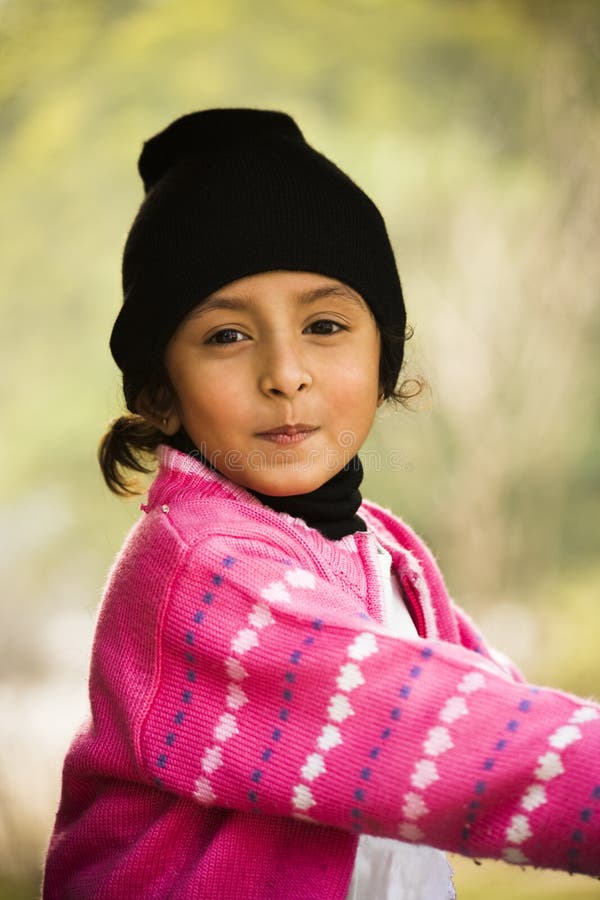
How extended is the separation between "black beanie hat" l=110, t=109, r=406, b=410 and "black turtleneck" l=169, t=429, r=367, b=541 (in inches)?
5.9

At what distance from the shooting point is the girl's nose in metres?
1.03

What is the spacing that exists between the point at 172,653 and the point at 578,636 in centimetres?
127

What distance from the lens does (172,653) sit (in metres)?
0.94

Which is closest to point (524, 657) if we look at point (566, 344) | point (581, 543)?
point (581, 543)

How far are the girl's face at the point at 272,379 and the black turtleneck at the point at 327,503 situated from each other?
2cm

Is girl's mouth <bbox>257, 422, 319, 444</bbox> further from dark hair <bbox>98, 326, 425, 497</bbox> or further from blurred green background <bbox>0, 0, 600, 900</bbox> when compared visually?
blurred green background <bbox>0, 0, 600, 900</bbox>

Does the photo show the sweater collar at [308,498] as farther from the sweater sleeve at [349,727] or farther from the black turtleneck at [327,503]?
the sweater sleeve at [349,727]

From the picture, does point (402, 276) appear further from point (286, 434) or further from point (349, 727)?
point (349, 727)

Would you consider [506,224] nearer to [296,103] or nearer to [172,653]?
[296,103]

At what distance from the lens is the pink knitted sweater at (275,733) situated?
0.81 m

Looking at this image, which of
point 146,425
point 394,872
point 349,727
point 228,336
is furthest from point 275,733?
point 146,425

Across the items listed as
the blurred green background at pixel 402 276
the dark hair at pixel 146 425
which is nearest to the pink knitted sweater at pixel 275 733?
the dark hair at pixel 146 425

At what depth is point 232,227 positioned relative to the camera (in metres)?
1.05

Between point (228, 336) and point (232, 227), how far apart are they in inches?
4.2
